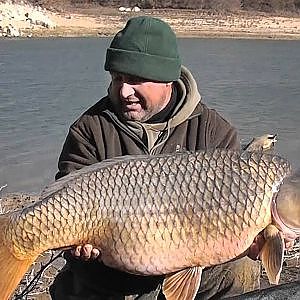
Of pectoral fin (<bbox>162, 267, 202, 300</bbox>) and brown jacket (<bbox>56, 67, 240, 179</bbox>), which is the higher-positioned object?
brown jacket (<bbox>56, 67, 240, 179</bbox>)

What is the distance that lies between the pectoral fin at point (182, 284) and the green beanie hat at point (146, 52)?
58cm

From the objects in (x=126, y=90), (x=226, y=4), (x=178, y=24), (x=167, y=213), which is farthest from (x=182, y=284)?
(x=226, y=4)

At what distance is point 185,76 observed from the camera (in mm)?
2551

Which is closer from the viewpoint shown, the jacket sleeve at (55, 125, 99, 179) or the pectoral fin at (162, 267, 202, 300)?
the pectoral fin at (162, 267, 202, 300)

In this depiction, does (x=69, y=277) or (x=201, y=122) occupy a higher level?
(x=201, y=122)

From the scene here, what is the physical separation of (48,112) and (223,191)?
663cm

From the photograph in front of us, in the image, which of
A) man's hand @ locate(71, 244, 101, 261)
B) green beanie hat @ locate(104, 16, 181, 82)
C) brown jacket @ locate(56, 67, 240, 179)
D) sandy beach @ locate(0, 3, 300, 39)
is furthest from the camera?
sandy beach @ locate(0, 3, 300, 39)

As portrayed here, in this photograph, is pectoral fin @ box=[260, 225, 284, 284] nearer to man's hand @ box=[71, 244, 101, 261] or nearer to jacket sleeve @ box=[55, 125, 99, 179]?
man's hand @ box=[71, 244, 101, 261]

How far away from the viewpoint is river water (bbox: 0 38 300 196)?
21.7 feet

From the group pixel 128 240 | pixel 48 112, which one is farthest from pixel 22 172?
pixel 128 240

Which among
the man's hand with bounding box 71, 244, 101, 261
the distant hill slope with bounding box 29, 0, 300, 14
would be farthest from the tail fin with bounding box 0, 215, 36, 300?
the distant hill slope with bounding box 29, 0, 300, 14

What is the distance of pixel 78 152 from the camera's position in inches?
98.0

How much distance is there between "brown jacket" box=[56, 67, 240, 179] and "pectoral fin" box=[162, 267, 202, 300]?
1.42ft

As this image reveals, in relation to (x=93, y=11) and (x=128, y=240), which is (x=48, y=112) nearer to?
(x=128, y=240)
